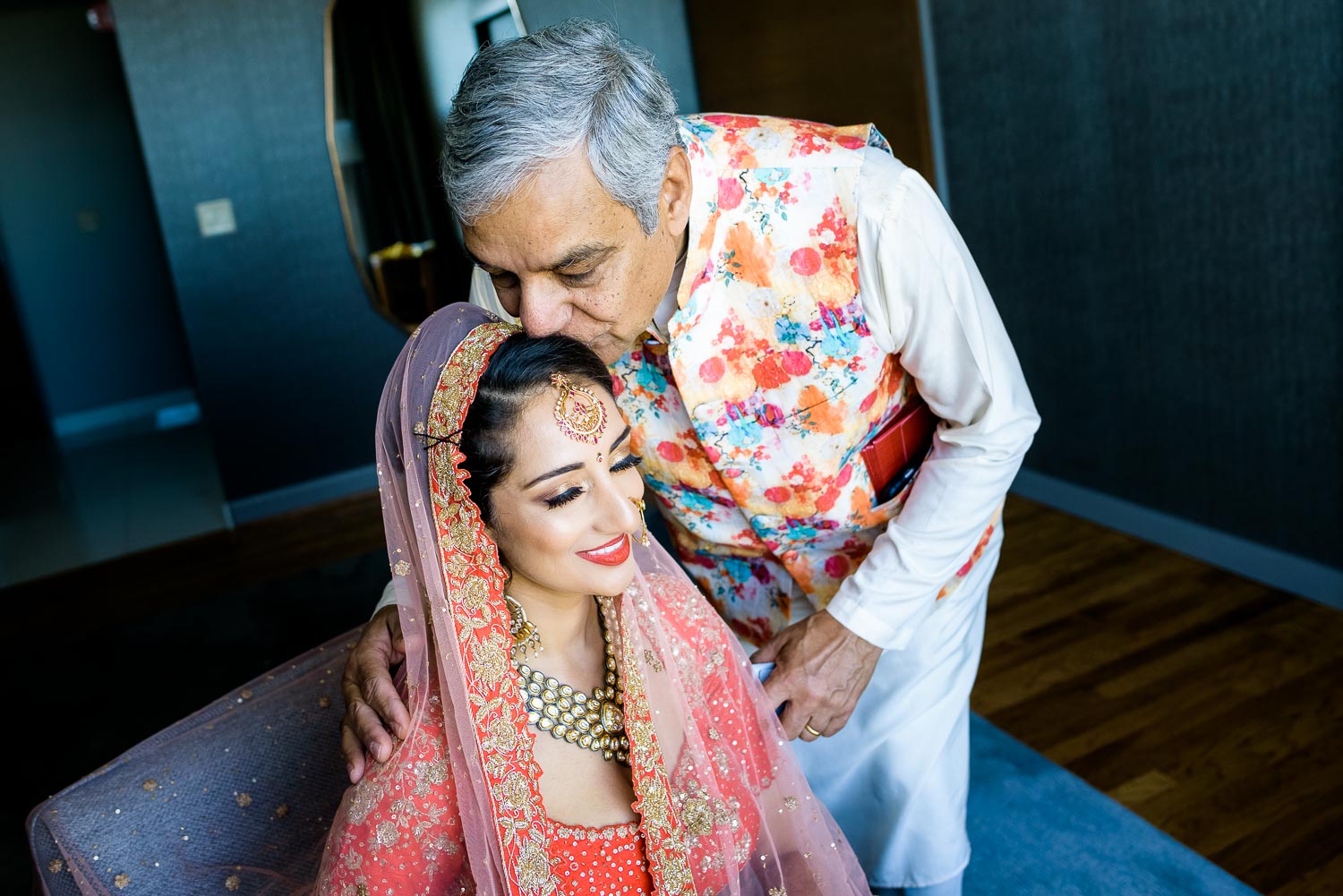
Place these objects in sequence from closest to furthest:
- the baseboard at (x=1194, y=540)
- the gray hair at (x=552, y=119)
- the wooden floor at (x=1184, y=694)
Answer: the gray hair at (x=552, y=119) → the wooden floor at (x=1184, y=694) → the baseboard at (x=1194, y=540)

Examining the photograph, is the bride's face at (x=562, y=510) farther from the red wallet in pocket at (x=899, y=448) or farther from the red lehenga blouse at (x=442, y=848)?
the red wallet in pocket at (x=899, y=448)

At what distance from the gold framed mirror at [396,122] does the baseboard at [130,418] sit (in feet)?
10.7

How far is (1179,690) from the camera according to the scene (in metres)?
2.72

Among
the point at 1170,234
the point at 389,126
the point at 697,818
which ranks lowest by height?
the point at 697,818

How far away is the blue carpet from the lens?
2.10 metres


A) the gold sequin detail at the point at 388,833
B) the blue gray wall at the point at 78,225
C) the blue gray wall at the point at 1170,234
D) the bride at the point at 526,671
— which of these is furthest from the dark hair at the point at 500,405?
the blue gray wall at the point at 78,225

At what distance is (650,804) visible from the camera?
129 cm

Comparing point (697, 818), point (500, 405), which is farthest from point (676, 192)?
point (697, 818)

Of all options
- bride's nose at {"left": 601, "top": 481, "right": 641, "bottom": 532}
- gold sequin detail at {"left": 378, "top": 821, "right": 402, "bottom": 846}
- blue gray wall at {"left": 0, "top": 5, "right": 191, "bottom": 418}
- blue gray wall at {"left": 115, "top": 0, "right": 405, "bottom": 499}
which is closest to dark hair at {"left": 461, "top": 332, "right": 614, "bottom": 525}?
bride's nose at {"left": 601, "top": 481, "right": 641, "bottom": 532}

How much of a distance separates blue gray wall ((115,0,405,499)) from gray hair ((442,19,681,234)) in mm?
4020

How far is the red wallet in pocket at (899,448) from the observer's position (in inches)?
62.9

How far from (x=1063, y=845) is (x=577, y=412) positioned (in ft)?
5.14

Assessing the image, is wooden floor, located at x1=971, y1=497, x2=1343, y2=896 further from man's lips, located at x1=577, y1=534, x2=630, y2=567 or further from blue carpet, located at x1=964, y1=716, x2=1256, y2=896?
man's lips, located at x1=577, y1=534, x2=630, y2=567

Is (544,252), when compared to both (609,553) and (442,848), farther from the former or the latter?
(442,848)
